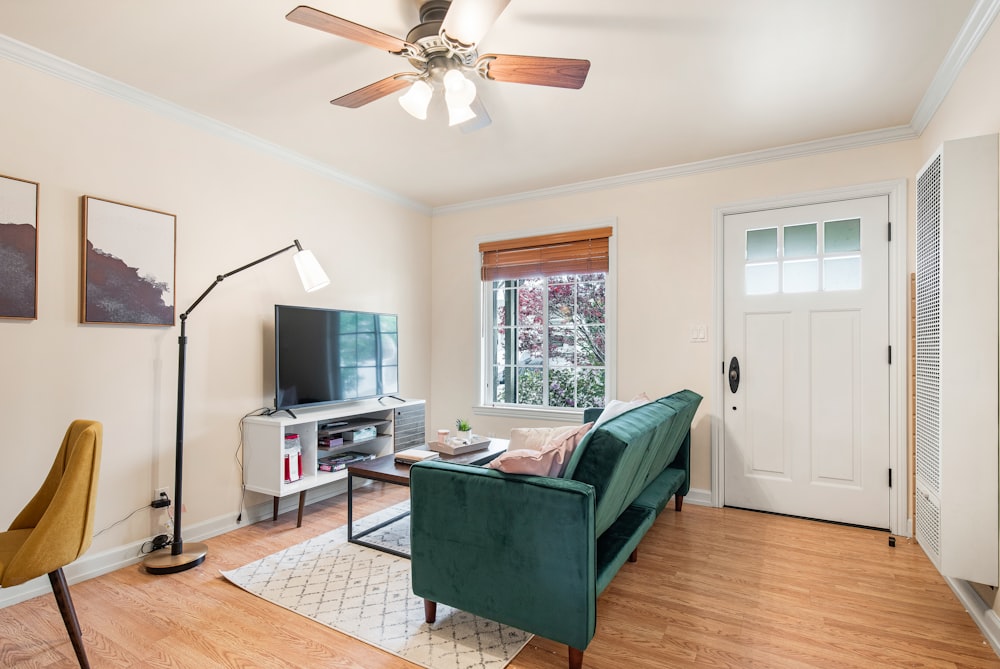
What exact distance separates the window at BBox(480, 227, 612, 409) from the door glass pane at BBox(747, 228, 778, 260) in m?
1.04

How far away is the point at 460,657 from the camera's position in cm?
190

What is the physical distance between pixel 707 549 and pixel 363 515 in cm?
221

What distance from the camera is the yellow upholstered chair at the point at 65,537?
1.64 meters

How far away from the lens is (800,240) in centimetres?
344

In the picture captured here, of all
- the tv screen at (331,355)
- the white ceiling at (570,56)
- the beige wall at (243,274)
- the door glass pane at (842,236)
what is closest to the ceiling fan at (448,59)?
the white ceiling at (570,56)

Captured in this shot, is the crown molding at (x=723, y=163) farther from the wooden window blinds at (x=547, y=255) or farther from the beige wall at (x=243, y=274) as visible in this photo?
the wooden window blinds at (x=547, y=255)

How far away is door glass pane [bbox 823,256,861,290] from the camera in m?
3.28

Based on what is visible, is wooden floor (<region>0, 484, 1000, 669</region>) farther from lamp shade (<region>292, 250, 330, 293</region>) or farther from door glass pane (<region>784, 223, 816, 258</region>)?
door glass pane (<region>784, 223, 816, 258</region>)

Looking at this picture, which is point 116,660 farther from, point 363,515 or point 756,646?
point 756,646

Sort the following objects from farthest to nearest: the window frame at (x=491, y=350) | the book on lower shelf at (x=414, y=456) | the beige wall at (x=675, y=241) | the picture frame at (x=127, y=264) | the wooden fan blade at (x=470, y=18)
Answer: the window frame at (x=491, y=350)
the beige wall at (x=675, y=241)
the book on lower shelf at (x=414, y=456)
the picture frame at (x=127, y=264)
the wooden fan blade at (x=470, y=18)

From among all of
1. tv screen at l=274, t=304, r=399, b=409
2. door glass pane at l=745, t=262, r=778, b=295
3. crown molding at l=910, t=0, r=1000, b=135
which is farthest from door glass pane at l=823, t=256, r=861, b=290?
tv screen at l=274, t=304, r=399, b=409

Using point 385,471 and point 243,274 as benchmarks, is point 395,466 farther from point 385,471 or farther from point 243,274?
point 243,274

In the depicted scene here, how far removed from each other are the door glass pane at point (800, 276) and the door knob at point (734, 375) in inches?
23.3

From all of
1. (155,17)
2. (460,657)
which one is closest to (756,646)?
(460,657)
